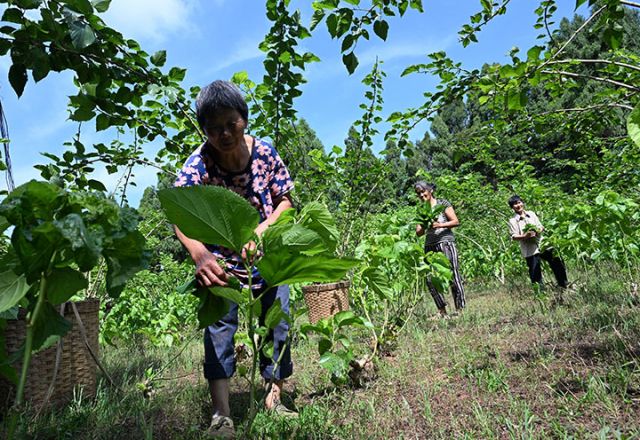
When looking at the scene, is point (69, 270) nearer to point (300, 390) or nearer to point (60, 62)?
point (60, 62)

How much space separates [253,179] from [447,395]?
1.28 meters

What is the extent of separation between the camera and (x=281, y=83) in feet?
8.70

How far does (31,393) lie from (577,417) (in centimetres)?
239

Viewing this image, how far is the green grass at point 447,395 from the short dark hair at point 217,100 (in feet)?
3.70

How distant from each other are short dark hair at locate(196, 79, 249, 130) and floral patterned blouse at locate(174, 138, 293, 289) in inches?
A: 8.5

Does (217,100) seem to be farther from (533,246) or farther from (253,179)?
(533,246)

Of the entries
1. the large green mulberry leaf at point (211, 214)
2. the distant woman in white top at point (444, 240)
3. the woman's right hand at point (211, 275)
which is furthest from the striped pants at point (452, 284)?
the large green mulberry leaf at point (211, 214)

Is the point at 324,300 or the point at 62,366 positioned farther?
the point at 324,300

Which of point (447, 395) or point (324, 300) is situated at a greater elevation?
point (324, 300)

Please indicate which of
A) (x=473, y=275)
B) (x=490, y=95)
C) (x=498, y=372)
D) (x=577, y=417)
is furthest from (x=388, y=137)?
(x=473, y=275)

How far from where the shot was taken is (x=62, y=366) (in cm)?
223

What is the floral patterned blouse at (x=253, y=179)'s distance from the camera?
73.4 inches

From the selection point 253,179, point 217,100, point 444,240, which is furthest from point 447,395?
point 444,240

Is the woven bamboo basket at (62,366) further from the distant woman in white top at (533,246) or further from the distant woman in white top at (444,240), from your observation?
the distant woman in white top at (533,246)
